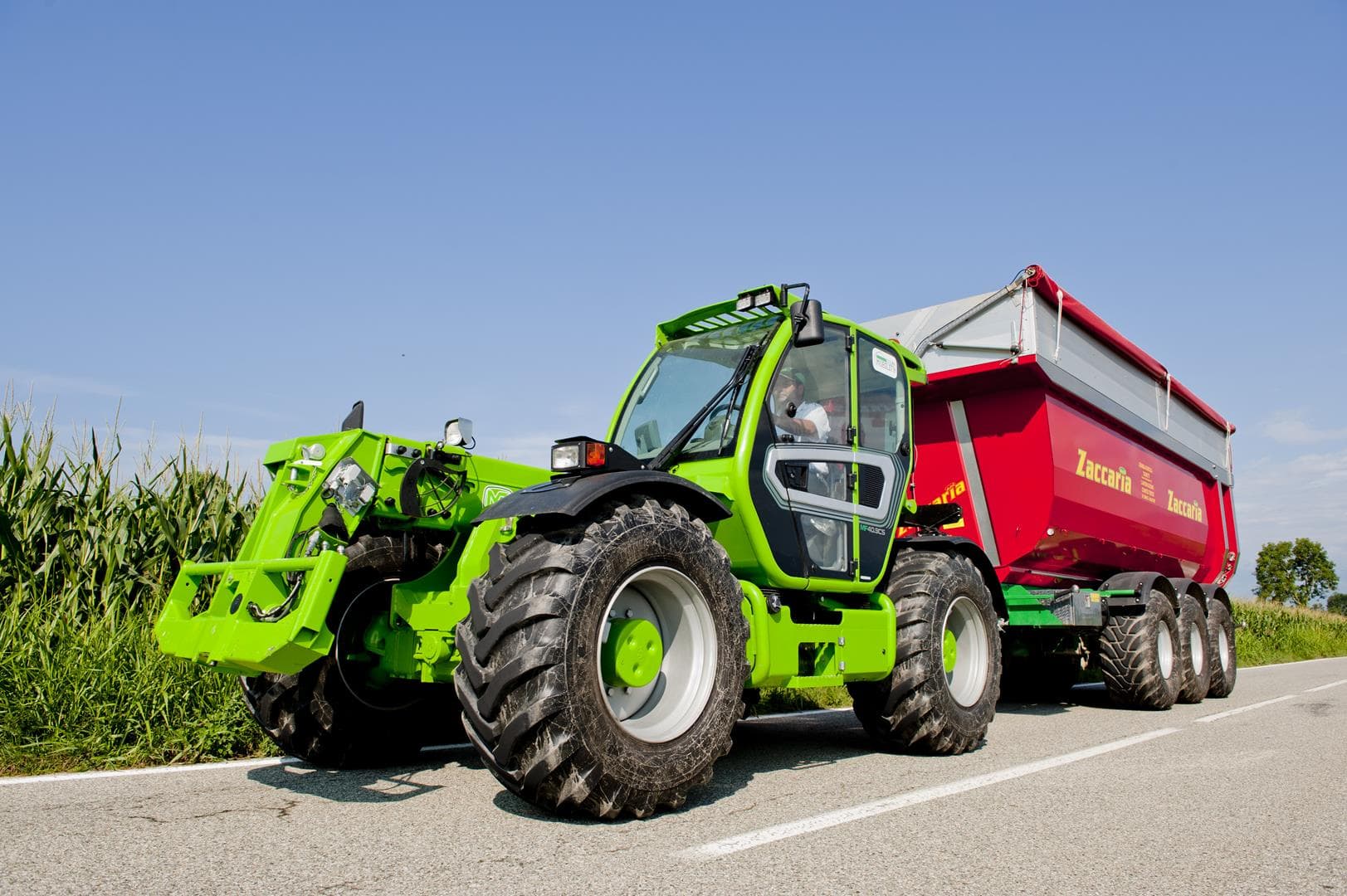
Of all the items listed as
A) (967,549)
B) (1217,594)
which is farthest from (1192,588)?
(967,549)

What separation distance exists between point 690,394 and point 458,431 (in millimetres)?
1408

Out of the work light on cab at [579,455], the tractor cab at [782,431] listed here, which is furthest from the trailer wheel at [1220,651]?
the work light on cab at [579,455]

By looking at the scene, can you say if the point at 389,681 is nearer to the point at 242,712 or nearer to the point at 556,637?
the point at 242,712

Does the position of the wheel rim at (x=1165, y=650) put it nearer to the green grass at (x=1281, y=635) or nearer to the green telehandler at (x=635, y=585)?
the green telehandler at (x=635, y=585)

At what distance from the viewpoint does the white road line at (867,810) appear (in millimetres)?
3426

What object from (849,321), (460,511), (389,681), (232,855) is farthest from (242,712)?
(849,321)

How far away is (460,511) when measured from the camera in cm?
534

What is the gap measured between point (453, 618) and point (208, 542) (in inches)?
153

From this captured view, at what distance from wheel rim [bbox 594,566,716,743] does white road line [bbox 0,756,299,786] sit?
7.13ft

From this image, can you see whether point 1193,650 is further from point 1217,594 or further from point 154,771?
point 154,771

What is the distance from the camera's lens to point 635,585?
4410 millimetres

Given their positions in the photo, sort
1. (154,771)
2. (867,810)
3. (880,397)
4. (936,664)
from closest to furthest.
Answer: (867,810) → (154,771) → (936,664) → (880,397)

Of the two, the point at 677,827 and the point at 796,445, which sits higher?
the point at 796,445

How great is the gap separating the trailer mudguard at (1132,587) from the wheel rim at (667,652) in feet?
21.0
